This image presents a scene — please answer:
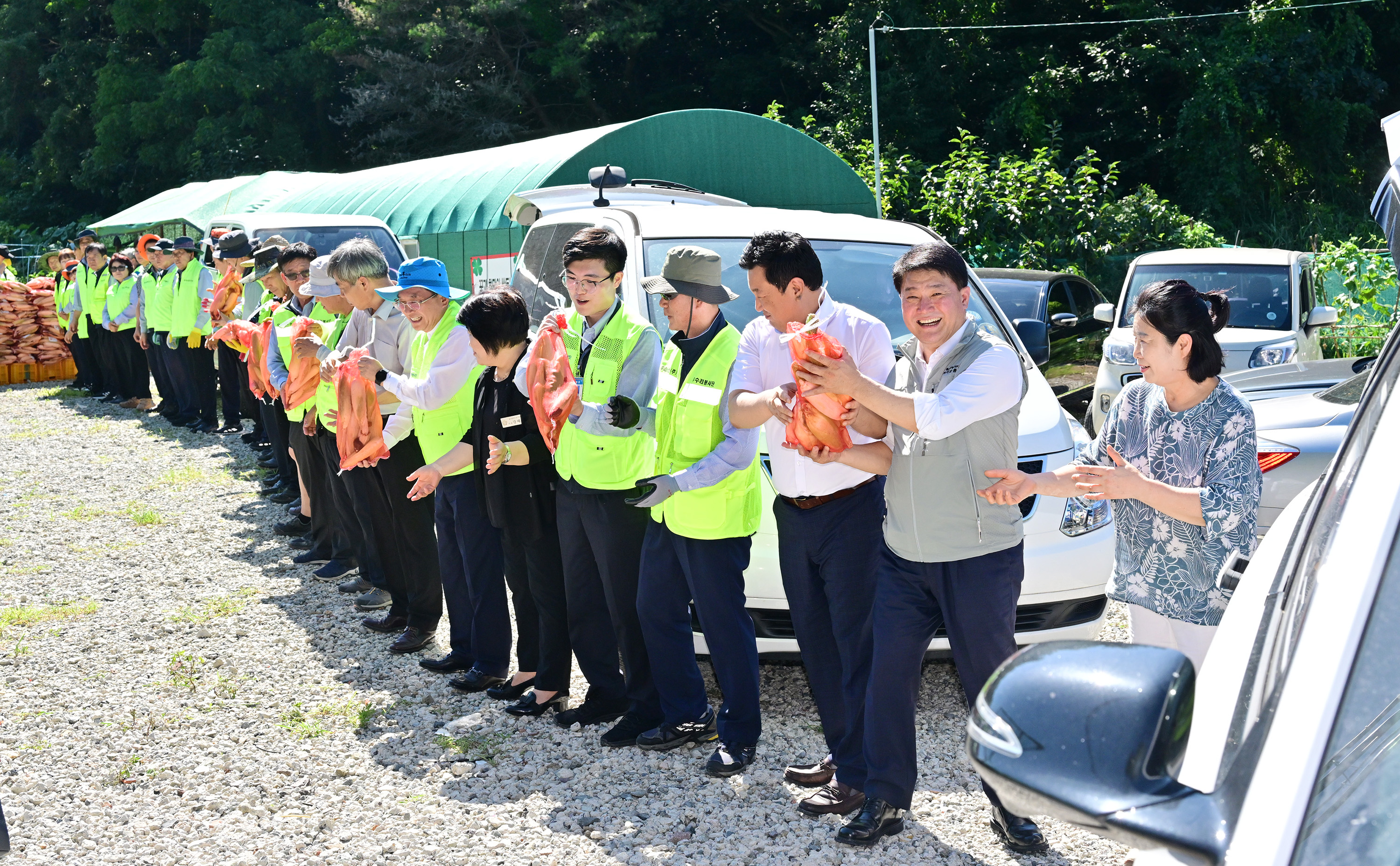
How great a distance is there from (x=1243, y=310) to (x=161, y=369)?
12082mm

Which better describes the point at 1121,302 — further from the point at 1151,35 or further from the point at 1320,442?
the point at 1151,35

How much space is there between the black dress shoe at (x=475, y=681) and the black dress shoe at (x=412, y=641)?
67 centimetres

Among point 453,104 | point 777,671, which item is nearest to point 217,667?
point 777,671

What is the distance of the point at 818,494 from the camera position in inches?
160

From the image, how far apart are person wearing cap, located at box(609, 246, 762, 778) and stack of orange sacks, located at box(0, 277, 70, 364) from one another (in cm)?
1771

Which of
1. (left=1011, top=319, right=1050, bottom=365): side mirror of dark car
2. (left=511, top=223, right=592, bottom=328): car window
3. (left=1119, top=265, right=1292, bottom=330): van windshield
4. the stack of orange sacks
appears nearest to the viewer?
(left=1011, top=319, right=1050, bottom=365): side mirror of dark car

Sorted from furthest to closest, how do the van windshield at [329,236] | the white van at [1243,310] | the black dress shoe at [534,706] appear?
1. the van windshield at [329,236]
2. the white van at [1243,310]
3. the black dress shoe at [534,706]

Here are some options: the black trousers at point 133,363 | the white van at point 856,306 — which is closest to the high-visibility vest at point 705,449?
the white van at point 856,306

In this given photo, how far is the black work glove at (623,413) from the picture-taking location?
4.64 m

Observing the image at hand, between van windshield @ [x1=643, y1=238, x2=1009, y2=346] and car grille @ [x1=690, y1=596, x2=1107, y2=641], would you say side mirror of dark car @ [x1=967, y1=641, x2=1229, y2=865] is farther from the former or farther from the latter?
van windshield @ [x1=643, y1=238, x2=1009, y2=346]

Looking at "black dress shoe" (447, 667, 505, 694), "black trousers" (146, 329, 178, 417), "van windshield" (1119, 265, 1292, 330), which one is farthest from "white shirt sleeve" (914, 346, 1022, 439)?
"black trousers" (146, 329, 178, 417)

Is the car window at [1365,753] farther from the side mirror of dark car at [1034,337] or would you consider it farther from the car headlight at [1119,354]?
the car headlight at [1119,354]

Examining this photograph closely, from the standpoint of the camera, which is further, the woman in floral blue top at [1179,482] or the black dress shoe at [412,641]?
the black dress shoe at [412,641]

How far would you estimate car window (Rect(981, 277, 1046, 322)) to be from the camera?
11.3 m
